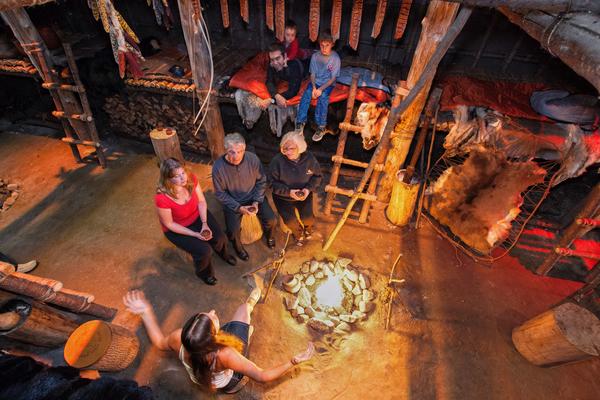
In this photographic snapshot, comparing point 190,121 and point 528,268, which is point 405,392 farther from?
point 190,121

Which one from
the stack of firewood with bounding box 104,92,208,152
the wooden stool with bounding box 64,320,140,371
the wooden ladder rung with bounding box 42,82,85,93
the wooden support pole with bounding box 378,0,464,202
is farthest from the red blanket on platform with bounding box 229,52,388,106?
the wooden stool with bounding box 64,320,140,371

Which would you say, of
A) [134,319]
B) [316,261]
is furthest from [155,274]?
[316,261]

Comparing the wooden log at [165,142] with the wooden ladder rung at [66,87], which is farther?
the wooden ladder rung at [66,87]

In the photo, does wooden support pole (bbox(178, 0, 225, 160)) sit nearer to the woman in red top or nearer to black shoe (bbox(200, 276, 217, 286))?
the woman in red top

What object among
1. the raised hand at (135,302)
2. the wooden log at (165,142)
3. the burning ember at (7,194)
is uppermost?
the wooden log at (165,142)

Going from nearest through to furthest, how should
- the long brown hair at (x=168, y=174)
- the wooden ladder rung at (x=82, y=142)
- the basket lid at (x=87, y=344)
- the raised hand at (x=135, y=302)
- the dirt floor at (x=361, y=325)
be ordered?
the basket lid at (x=87, y=344)
the raised hand at (x=135, y=302)
the long brown hair at (x=168, y=174)
the dirt floor at (x=361, y=325)
the wooden ladder rung at (x=82, y=142)

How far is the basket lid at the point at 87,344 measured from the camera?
2607mm

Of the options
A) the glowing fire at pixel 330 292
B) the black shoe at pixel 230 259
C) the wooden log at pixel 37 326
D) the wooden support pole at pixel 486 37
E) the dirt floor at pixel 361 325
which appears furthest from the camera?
the wooden support pole at pixel 486 37

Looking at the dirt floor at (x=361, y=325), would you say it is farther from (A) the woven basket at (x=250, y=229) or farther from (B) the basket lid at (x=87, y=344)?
(B) the basket lid at (x=87, y=344)

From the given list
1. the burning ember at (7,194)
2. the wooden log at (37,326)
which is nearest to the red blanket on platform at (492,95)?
the wooden log at (37,326)

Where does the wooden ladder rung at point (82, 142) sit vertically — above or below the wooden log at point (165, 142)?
below

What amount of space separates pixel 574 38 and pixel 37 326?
515cm

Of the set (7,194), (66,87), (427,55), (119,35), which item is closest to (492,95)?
(427,55)

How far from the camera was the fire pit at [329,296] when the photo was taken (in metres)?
3.98
